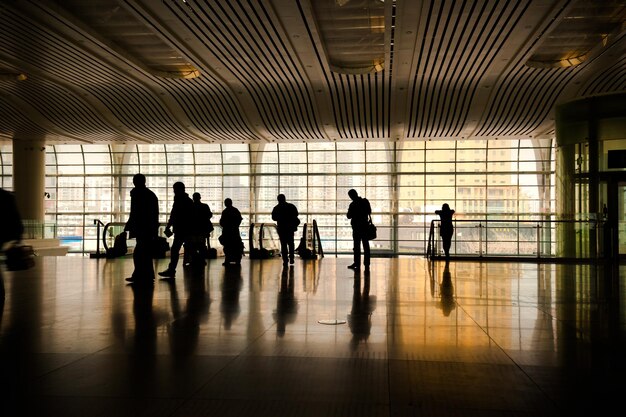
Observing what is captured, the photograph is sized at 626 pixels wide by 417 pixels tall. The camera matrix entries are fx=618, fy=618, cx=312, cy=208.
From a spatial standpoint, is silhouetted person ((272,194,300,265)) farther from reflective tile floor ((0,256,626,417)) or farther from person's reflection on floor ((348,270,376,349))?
reflective tile floor ((0,256,626,417))

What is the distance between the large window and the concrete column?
5.95 meters

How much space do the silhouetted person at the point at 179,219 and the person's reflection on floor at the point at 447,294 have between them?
13.2 ft

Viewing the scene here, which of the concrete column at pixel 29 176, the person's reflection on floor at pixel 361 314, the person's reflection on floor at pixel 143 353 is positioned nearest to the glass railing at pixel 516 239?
the person's reflection on floor at pixel 361 314

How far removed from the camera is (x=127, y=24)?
42.7ft

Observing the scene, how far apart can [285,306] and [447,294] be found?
2248 mm

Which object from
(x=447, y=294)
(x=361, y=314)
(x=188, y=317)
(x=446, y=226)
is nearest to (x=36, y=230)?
(x=446, y=226)

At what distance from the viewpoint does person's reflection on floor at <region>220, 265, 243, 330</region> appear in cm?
528

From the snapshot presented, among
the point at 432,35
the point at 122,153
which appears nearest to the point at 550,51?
the point at 432,35

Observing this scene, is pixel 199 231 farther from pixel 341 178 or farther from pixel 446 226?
pixel 341 178

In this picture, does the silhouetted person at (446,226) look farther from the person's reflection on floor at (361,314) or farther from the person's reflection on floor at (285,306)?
the person's reflection on floor at (361,314)

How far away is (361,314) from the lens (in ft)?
18.0

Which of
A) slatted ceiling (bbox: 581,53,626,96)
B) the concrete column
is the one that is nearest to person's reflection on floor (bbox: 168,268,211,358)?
slatted ceiling (bbox: 581,53,626,96)

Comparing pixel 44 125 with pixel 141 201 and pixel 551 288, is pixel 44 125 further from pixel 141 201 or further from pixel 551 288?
pixel 551 288

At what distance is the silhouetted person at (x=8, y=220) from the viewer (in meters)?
5.25
